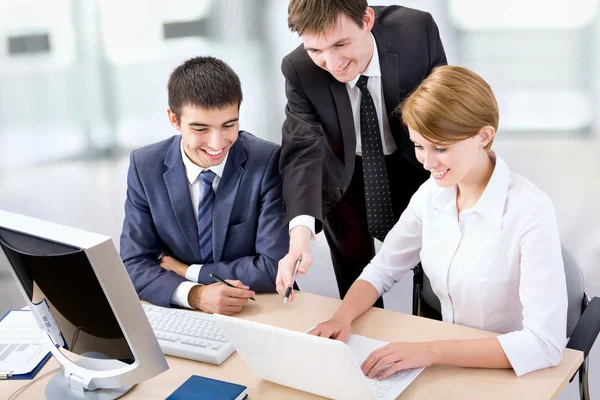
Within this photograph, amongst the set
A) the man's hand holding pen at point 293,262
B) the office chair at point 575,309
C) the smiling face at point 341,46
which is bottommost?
the office chair at point 575,309

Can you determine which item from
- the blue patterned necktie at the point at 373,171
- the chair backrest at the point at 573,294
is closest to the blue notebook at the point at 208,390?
the chair backrest at the point at 573,294

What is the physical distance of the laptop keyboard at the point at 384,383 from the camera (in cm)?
150

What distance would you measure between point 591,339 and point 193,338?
36.9 inches

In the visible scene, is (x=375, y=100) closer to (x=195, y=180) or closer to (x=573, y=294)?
(x=195, y=180)

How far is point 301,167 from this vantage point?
2.14 meters

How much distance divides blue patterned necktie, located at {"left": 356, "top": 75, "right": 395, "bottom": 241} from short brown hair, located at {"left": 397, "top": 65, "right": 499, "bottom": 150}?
0.56 metres

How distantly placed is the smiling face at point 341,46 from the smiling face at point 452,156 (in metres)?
0.42

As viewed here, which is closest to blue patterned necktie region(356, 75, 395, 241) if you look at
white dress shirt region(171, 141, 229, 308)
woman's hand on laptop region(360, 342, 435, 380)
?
white dress shirt region(171, 141, 229, 308)

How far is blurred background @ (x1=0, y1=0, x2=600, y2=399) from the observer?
129 inches

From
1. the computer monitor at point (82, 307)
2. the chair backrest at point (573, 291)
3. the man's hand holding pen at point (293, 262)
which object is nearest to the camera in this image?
the computer monitor at point (82, 307)

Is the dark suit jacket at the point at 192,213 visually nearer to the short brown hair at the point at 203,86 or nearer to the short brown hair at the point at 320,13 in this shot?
the short brown hair at the point at 203,86

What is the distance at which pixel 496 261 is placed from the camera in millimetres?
1754

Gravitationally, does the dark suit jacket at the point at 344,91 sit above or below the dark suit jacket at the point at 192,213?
above

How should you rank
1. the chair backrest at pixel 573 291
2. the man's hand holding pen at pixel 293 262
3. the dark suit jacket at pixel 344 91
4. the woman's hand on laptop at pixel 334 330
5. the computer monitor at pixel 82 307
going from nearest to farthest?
the computer monitor at pixel 82 307
the woman's hand on laptop at pixel 334 330
the man's hand holding pen at pixel 293 262
the chair backrest at pixel 573 291
the dark suit jacket at pixel 344 91
